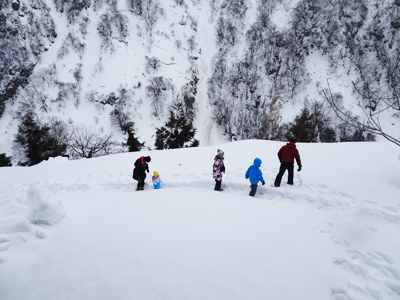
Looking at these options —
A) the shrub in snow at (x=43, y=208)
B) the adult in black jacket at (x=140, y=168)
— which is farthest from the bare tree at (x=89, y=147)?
the shrub in snow at (x=43, y=208)

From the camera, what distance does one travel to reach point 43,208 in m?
3.16

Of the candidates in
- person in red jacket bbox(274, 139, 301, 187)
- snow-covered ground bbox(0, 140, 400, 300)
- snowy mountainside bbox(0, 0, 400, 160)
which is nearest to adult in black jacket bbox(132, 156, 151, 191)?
snow-covered ground bbox(0, 140, 400, 300)

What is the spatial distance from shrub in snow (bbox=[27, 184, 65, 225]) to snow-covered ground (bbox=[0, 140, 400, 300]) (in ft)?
0.06

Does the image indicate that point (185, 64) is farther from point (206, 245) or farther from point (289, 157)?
point (206, 245)

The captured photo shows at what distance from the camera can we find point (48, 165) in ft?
33.4

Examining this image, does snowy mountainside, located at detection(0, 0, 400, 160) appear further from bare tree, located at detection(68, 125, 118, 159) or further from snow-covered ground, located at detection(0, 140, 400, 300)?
snow-covered ground, located at detection(0, 140, 400, 300)

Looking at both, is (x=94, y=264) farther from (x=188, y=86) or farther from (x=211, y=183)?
(x=188, y=86)

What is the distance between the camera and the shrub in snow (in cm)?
312

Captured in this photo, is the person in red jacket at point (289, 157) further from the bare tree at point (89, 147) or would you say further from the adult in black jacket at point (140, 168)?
the bare tree at point (89, 147)

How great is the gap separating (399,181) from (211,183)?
5.85m

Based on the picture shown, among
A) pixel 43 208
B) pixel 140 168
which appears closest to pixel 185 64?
pixel 140 168

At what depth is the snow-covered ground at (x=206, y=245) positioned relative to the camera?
7.06 feet

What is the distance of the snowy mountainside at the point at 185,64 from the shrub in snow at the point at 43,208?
2961 centimetres

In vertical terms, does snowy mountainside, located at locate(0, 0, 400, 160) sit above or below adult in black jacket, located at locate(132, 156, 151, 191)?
above
